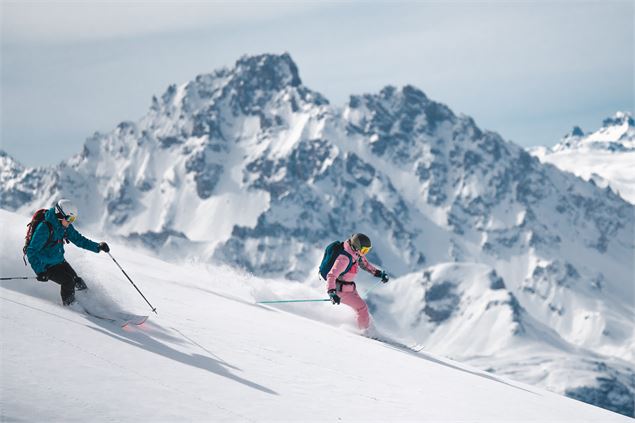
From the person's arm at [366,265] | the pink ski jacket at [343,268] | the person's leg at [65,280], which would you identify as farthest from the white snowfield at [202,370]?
the person's arm at [366,265]

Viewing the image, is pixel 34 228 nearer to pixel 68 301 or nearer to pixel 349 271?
pixel 68 301

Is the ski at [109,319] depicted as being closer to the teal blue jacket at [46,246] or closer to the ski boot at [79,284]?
the ski boot at [79,284]

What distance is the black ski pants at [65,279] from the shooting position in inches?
538

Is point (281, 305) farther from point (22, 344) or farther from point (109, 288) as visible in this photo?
point (22, 344)

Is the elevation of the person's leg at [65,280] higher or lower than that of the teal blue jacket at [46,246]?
lower

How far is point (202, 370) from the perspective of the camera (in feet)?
36.4

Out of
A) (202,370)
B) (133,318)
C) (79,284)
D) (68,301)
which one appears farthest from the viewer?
(79,284)

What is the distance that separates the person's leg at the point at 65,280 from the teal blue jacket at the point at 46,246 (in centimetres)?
18

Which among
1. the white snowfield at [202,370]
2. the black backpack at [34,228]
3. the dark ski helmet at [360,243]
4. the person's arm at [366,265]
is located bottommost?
the white snowfield at [202,370]

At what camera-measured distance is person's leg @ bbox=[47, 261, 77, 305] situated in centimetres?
1367

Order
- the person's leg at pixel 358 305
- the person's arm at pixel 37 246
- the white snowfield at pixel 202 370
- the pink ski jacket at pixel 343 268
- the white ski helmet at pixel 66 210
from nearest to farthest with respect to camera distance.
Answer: the white snowfield at pixel 202 370, the person's arm at pixel 37 246, the white ski helmet at pixel 66 210, the pink ski jacket at pixel 343 268, the person's leg at pixel 358 305

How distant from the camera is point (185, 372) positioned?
10.8m

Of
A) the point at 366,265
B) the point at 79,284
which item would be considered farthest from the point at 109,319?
the point at 366,265

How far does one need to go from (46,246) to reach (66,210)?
744mm
